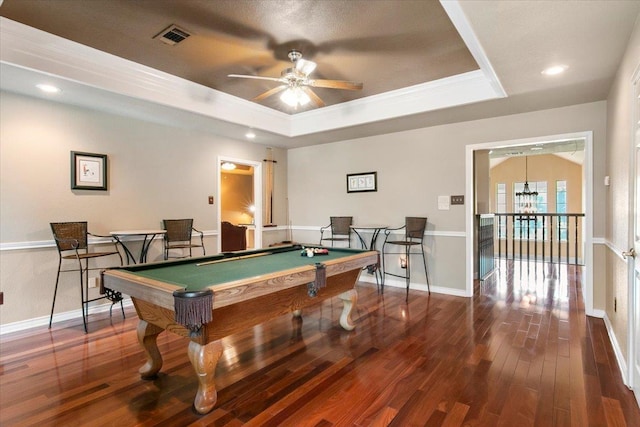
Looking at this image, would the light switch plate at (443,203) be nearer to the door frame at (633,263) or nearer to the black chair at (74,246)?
the door frame at (633,263)

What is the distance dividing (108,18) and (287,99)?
1.59 metres

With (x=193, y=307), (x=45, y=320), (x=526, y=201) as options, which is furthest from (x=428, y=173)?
(x=526, y=201)

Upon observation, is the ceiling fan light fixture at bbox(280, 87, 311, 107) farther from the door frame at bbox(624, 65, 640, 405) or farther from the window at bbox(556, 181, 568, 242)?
the window at bbox(556, 181, 568, 242)

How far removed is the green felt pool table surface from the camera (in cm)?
218

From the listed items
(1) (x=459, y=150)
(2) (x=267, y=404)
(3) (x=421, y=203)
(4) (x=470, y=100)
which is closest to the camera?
(2) (x=267, y=404)

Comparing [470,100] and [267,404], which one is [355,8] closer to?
[470,100]

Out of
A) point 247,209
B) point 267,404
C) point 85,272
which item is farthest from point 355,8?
point 247,209

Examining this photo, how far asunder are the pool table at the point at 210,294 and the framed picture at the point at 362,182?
260 cm

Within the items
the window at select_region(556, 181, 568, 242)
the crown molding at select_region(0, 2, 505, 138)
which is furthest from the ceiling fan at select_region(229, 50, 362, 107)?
the window at select_region(556, 181, 568, 242)

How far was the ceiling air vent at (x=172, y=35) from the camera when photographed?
2779mm

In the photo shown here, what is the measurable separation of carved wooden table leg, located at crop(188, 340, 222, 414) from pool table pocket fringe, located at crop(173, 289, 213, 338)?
1.08 ft

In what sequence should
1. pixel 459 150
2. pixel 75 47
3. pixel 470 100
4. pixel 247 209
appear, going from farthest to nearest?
pixel 247 209 → pixel 459 150 → pixel 470 100 → pixel 75 47

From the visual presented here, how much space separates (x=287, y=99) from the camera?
3.36m

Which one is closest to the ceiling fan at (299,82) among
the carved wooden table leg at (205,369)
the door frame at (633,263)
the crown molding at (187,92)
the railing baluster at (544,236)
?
the crown molding at (187,92)
